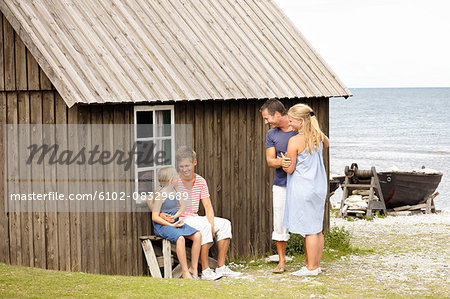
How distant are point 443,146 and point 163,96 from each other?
168ft

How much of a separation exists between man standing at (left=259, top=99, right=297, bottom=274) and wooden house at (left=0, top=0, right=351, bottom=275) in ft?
3.83

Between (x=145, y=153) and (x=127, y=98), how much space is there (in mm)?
1011

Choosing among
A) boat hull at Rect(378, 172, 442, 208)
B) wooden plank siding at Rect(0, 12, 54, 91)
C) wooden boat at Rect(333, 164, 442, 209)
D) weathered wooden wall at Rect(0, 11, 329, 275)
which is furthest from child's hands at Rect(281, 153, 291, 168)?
boat hull at Rect(378, 172, 442, 208)

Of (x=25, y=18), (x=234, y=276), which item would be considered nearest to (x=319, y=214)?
(x=234, y=276)

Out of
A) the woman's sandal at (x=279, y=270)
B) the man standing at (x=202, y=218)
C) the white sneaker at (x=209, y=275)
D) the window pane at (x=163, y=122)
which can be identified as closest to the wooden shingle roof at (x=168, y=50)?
the window pane at (x=163, y=122)

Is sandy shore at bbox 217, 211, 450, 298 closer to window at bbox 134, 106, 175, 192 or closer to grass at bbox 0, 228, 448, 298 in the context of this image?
grass at bbox 0, 228, 448, 298

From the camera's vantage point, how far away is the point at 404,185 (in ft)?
66.6

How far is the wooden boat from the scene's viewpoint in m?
20.2

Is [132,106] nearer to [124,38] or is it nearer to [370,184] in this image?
[124,38]

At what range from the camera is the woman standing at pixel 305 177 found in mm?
9992

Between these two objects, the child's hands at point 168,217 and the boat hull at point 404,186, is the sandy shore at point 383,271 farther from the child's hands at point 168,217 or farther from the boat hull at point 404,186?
the boat hull at point 404,186

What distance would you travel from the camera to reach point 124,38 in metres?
10.9

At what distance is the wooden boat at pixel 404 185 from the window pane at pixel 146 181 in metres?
10.7

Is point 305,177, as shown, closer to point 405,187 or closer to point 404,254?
point 404,254
